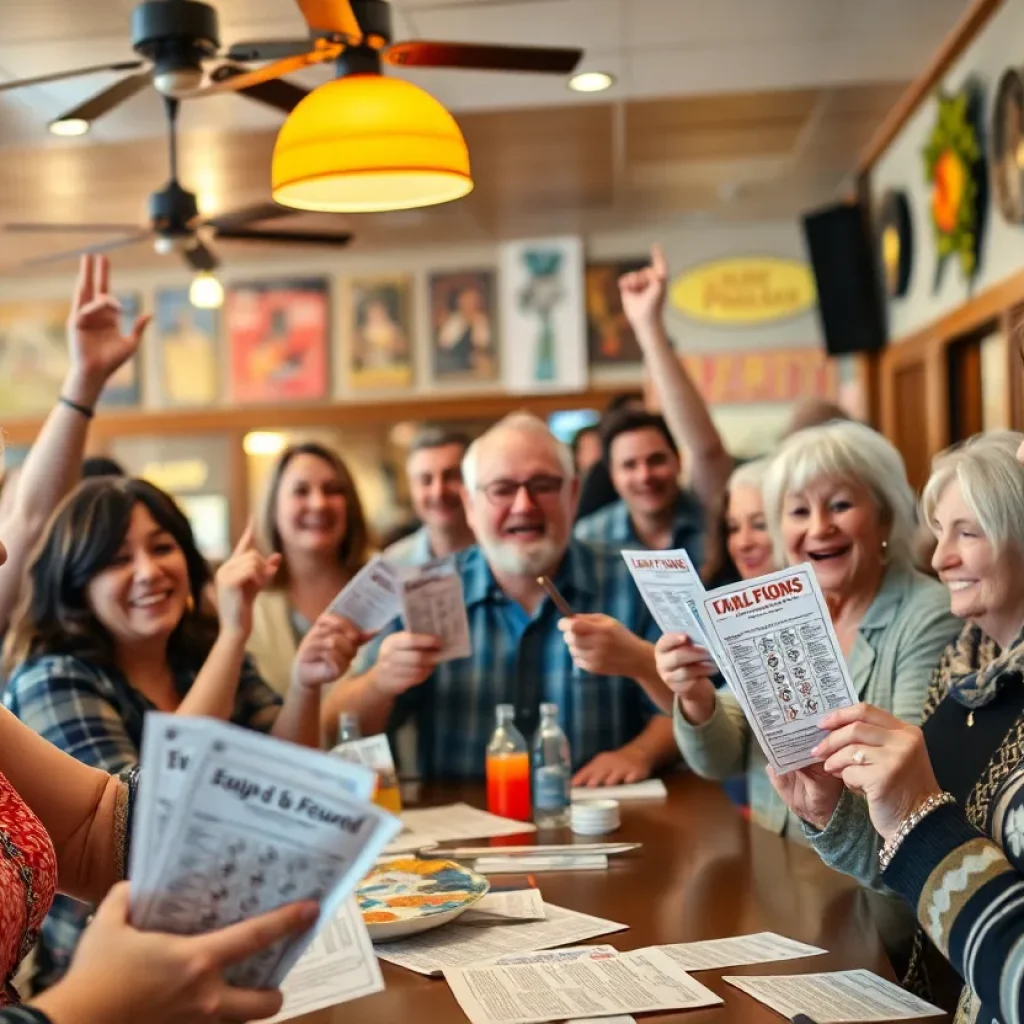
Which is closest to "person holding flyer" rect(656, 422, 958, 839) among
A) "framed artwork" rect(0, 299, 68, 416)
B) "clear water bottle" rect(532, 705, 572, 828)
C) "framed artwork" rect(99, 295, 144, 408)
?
"clear water bottle" rect(532, 705, 572, 828)

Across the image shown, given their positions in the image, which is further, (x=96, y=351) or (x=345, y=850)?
(x=96, y=351)

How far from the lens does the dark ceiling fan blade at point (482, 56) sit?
121 inches

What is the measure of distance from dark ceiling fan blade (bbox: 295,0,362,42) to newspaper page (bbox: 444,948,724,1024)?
6.17 ft

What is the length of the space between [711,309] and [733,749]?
587 cm

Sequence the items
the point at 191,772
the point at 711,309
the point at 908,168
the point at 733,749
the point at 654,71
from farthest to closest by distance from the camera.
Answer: the point at 711,309 → the point at 908,168 → the point at 654,71 → the point at 733,749 → the point at 191,772

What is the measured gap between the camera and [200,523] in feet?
28.8

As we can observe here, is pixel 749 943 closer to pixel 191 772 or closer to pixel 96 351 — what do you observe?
pixel 191 772

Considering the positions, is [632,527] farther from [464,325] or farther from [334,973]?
[464,325]

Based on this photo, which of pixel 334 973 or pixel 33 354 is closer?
pixel 334 973

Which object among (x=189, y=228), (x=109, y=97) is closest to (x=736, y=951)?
(x=109, y=97)

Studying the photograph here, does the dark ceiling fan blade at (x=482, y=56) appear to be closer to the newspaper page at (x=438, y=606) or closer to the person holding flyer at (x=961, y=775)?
the newspaper page at (x=438, y=606)

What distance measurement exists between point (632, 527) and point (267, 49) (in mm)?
2062

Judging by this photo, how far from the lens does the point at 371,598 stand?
2709 millimetres

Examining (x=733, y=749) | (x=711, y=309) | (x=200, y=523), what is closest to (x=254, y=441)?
(x=200, y=523)
